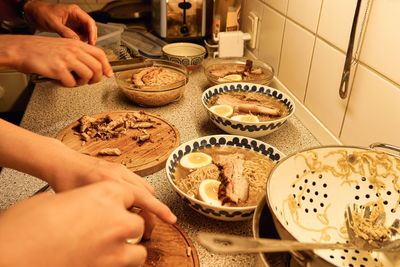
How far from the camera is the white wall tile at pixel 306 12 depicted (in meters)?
1.00

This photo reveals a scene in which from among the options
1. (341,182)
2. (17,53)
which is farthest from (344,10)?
(17,53)

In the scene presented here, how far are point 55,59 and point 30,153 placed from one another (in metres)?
0.37

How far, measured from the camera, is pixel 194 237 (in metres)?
0.74

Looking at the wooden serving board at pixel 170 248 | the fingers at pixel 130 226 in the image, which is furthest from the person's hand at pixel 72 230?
the wooden serving board at pixel 170 248

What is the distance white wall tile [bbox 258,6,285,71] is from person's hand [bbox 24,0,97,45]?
23.2 inches

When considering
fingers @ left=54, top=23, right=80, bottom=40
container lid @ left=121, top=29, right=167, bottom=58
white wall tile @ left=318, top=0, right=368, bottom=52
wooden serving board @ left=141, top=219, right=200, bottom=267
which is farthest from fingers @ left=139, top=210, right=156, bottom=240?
container lid @ left=121, top=29, right=167, bottom=58

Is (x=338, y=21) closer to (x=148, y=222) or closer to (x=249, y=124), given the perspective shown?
(x=249, y=124)

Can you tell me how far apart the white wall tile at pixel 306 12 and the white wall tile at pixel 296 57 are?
0.02m

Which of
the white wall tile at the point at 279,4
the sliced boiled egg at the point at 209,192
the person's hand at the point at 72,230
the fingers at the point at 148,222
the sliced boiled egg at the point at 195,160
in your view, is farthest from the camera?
the white wall tile at the point at 279,4

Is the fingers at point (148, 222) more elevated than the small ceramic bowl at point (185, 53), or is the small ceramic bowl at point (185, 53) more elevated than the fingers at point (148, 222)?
the small ceramic bowl at point (185, 53)

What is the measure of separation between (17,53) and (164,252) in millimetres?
590

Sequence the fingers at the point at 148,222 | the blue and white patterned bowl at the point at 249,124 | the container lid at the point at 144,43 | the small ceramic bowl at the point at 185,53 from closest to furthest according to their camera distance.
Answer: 1. the fingers at the point at 148,222
2. the blue and white patterned bowl at the point at 249,124
3. the small ceramic bowl at the point at 185,53
4. the container lid at the point at 144,43

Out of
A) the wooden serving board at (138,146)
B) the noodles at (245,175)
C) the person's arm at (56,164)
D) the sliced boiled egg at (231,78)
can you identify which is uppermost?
the person's arm at (56,164)

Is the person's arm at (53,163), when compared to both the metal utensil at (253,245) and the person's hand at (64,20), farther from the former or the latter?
the person's hand at (64,20)
